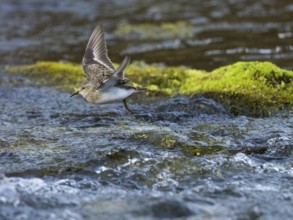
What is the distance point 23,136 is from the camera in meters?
7.69

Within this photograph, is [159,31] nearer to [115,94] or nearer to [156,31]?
[156,31]

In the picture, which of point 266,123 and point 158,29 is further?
point 158,29

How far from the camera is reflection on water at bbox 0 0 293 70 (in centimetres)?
1279

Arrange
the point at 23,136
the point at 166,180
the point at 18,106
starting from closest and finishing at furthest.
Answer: the point at 166,180
the point at 23,136
the point at 18,106

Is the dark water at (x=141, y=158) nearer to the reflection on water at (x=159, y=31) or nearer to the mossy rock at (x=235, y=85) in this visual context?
the mossy rock at (x=235, y=85)

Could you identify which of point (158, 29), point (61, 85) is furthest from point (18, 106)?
point (158, 29)

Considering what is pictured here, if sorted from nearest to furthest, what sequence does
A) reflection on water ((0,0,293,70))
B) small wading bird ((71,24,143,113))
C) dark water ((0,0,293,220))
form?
dark water ((0,0,293,220))
small wading bird ((71,24,143,113))
reflection on water ((0,0,293,70))

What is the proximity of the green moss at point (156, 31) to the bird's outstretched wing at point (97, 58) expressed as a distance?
19.0ft

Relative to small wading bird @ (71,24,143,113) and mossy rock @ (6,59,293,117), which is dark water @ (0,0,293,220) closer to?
mossy rock @ (6,59,293,117)

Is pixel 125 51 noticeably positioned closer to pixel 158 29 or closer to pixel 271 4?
pixel 158 29

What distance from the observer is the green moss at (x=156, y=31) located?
1470cm

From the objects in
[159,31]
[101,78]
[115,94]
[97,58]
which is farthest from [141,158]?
[159,31]

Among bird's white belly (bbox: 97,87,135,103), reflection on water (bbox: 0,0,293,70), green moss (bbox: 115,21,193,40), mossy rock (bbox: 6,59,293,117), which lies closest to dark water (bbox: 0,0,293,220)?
mossy rock (bbox: 6,59,293,117)

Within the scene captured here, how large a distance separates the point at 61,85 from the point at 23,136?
309 centimetres
